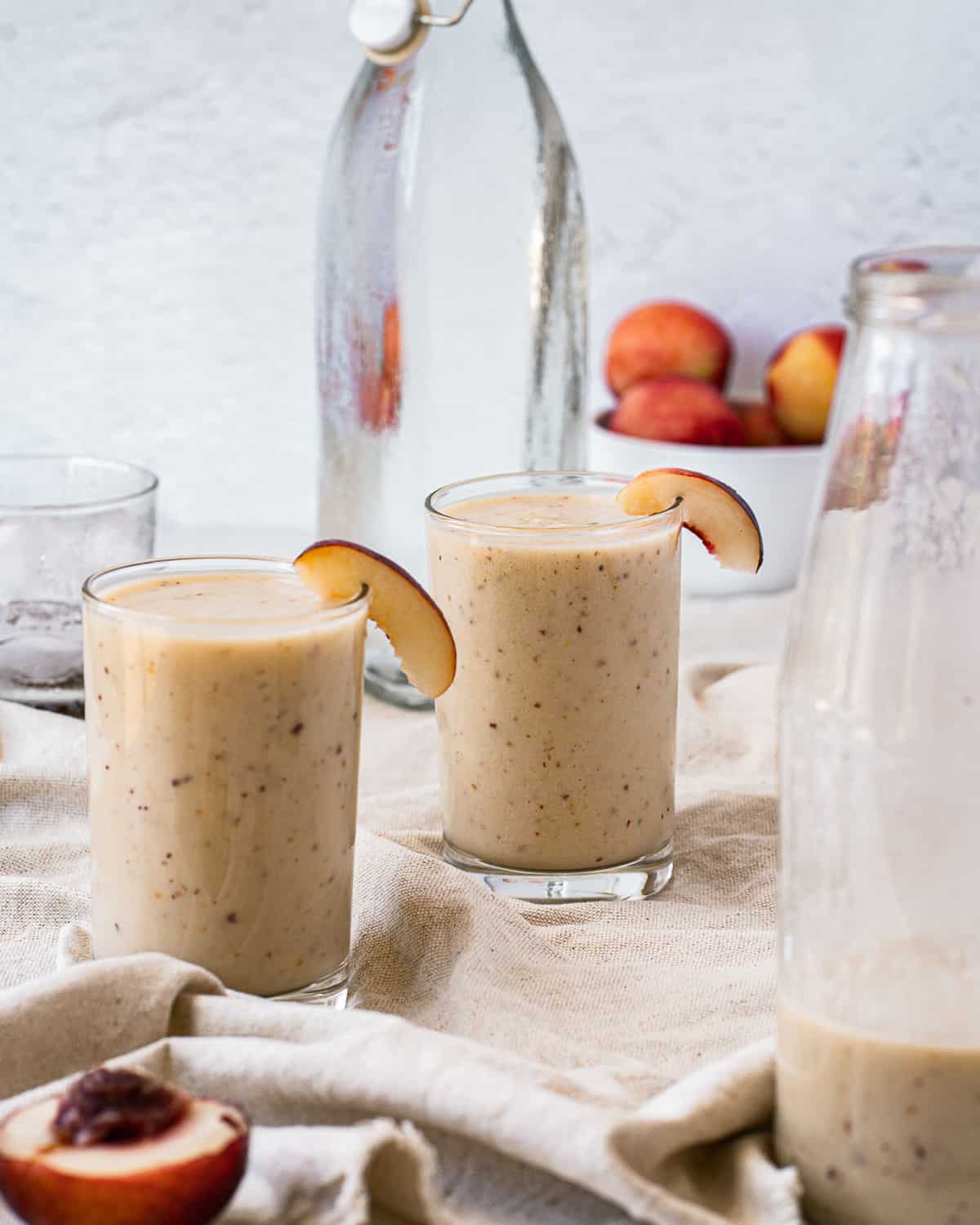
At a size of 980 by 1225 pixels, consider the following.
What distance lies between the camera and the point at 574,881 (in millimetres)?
930

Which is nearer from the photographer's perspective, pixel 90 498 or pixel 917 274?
pixel 917 274

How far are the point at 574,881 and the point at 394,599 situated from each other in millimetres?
232

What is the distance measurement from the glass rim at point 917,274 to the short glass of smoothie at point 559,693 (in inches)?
12.4

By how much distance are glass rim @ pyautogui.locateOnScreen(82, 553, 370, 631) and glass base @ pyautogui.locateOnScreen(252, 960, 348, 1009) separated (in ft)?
0.60

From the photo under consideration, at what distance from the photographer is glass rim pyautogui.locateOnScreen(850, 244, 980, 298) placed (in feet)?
1.85

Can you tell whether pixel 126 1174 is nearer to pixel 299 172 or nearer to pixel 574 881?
pixel 574 881

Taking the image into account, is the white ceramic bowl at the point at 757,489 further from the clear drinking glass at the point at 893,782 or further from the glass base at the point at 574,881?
the clear drinking glass at the point at 893,782

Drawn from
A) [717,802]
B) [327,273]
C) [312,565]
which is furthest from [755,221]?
[312,565]

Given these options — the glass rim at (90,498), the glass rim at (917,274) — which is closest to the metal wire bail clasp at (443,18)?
the glass rim at (90,498)

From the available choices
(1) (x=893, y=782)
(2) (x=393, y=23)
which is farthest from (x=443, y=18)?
(1) (x=893, y=782)

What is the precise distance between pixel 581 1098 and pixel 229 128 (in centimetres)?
150

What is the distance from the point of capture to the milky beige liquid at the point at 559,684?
0.88 m

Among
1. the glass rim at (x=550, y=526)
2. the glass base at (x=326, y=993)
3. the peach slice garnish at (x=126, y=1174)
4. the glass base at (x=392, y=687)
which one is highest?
the glass rim at (x=550, y=526)

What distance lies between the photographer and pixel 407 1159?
0.60 m
